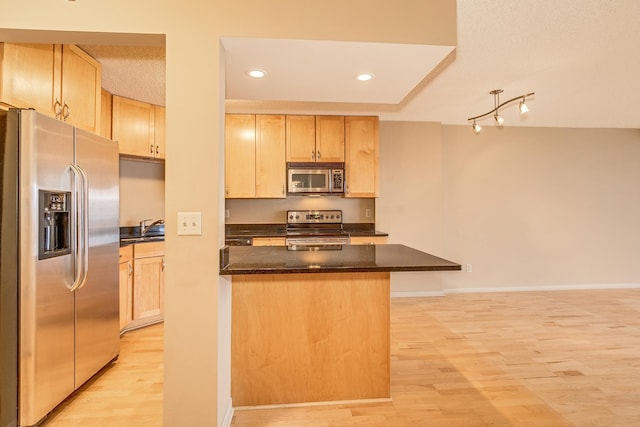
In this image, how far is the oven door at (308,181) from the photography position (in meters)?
3.98

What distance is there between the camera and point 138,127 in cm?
337

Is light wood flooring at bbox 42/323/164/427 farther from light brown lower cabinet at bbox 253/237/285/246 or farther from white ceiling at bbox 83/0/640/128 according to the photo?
white ceiling at bbox 83/0/640/128

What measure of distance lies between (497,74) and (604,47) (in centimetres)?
71

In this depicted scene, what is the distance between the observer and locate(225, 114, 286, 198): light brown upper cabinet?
13.0 feet

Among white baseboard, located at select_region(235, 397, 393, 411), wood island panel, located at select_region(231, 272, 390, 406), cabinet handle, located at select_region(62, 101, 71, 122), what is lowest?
white baseboard, located at select_region(235, 397, 393, 411)

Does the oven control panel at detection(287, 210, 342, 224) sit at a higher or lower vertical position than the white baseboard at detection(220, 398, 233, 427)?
higher

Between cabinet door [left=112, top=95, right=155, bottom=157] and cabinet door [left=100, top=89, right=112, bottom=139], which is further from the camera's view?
cabinet door [left=112, top=95, right=155, bottom=157]

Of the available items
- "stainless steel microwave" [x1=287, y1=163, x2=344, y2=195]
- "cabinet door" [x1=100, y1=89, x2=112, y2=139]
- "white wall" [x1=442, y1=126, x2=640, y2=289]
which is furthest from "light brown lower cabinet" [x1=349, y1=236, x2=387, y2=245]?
"cabinet door" [x1=100, y1=89, x2=112, y2=139]

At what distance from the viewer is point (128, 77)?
2.80m

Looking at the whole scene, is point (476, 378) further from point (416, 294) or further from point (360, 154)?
point (360, 154)

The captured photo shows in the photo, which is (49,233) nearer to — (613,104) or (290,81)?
(290,81)

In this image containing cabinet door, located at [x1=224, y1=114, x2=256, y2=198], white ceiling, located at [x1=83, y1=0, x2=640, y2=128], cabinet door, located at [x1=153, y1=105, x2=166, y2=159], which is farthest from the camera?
cabinet door, located at [x1=224, y1=114, x2=256, y2=198]

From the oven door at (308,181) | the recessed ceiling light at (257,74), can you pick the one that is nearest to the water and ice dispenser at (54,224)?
the recessed ceiling light at (257,74)

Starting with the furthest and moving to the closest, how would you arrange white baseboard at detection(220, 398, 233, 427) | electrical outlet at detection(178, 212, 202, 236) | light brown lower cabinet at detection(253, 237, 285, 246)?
1. light brown lower cabinet at detection(253, 237, 285, 246)
2. white baseboard at detection(220, 398, 233, 427)
3. electrical outlet at detection(178, 212, 202, 236)
